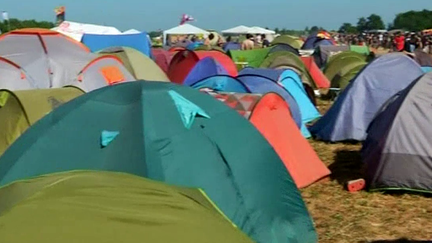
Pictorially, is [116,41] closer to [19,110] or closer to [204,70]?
[204,70]

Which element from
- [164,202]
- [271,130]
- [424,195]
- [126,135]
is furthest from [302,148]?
[164,202]

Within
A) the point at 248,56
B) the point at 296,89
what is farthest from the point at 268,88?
the point at 248,56

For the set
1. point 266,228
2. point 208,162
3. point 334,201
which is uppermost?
point 208,162

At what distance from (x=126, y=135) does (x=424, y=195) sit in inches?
136

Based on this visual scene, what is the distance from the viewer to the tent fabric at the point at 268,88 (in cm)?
982

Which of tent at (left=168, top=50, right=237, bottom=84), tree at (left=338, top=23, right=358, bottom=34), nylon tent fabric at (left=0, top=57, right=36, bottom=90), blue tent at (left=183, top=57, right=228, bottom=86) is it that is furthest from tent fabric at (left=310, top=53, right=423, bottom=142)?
tree at (left=338, top=23, right=358, bottom=34)

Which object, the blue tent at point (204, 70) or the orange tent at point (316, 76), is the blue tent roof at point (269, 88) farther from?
the orange tent at point (316, 76)

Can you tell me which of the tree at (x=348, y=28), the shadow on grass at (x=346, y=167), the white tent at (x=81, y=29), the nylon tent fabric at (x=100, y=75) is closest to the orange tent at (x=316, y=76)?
the shadow on grass at (x=346, y=167)

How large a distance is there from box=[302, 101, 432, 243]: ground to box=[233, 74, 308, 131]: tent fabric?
2.16m

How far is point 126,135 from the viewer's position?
496 centimetres

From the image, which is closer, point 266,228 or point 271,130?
point 266,228

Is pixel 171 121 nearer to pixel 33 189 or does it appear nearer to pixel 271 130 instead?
→ pixel 33 189

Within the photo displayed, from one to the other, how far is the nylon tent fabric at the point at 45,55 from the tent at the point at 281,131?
349 centimetres

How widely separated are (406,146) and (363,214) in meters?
0.90
